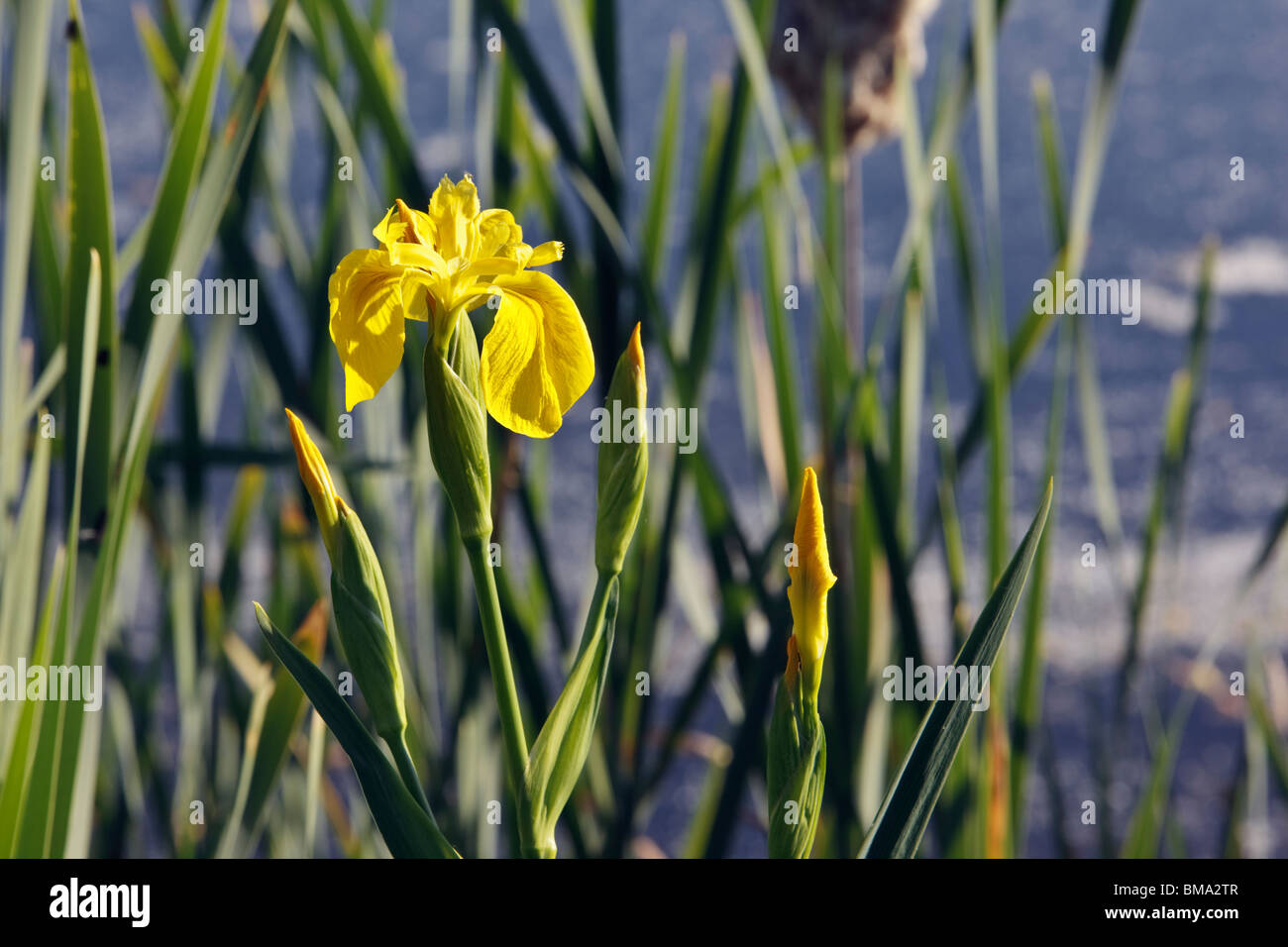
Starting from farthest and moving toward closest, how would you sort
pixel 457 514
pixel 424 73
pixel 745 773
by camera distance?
pixel 424 73 → pixel 745 773 → pixel 457 514

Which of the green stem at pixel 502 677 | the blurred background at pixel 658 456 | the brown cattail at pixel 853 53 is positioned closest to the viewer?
the green stem at pixel 502 677

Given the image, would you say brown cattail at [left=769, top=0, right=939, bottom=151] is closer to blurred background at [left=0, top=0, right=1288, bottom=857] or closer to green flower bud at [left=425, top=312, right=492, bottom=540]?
blurred background at [left=0, top=0, right=1288, bottom=857]

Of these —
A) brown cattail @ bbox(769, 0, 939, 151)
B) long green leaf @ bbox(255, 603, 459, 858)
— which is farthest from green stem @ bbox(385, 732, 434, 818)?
brown cattail @ bbox(769, 0, 939, 151)

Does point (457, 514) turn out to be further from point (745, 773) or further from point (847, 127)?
point (847, 127)

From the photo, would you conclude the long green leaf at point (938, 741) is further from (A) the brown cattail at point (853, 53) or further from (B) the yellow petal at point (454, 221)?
(A) the brown cattail at point (853, 53)

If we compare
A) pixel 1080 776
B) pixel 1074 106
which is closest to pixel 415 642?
pixel 1080 776

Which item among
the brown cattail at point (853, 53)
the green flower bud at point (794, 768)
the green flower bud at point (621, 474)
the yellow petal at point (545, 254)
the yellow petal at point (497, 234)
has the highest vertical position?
the brown cattail at point (853, 53)

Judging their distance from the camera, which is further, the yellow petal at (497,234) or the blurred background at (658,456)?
the blurred background at (658,456)

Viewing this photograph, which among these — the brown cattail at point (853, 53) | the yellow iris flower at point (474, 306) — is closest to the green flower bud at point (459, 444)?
the yellow iris flower at point (474, 306)
